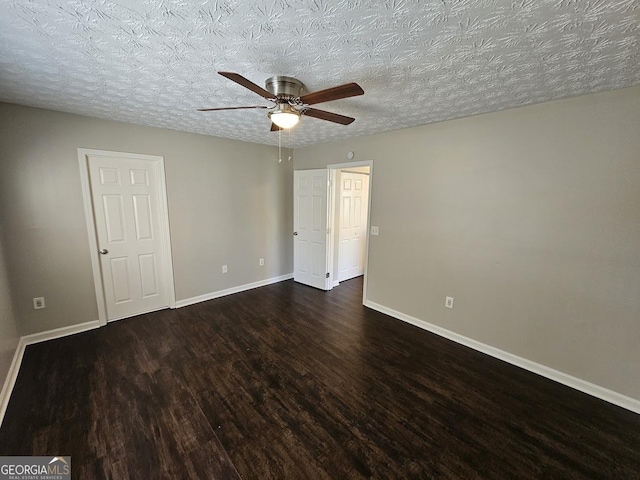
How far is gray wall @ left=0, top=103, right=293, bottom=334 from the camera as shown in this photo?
258cm

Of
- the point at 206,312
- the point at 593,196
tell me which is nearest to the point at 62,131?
the point at 206,312

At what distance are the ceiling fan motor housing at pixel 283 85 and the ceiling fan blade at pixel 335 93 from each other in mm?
195

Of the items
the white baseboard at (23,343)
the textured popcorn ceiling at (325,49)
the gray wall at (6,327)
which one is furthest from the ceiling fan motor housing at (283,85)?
the white baseboard at (23,343)

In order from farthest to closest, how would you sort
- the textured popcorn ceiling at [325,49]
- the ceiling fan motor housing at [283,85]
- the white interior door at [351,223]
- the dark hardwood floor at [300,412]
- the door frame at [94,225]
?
the white interior door at [351,223] < the door frame at [94,225] < the ceiling fan motor housing at [283,85] < the dark hardwood floor at [300,412] < the textured popcorn ceiling at [325,49]

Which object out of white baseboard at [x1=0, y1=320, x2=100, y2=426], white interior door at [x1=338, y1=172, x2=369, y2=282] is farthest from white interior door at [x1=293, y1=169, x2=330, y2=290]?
white baseboard at [x1=0, y1=320, x2=100, y2=426]

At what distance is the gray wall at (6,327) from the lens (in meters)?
2.10

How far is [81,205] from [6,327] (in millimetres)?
1295

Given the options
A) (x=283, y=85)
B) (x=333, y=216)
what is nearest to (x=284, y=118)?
(x=283, y=85)

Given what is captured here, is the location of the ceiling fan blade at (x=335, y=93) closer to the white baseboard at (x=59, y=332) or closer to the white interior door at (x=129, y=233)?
the white interior door at (x=129, y=233)

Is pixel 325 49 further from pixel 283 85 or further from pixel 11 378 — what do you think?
pixel 11 378

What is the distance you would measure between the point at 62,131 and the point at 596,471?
5.10 meters

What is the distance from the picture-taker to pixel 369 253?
12.2 feet

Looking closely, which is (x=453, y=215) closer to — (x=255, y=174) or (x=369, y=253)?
(x=369, y=253)

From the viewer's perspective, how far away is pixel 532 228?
2385 mm
